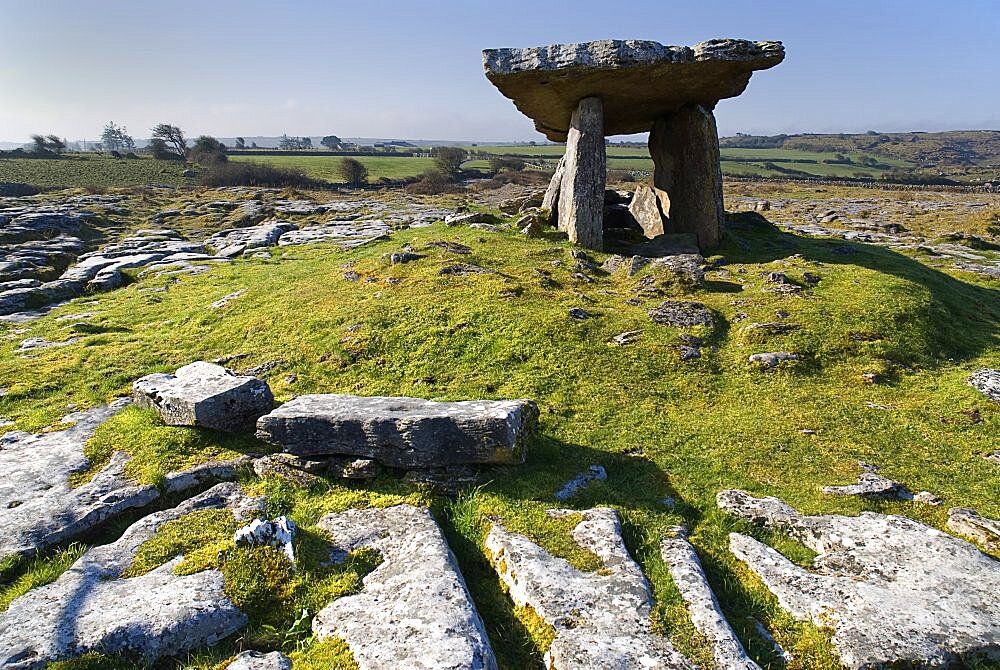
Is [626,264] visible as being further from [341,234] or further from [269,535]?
[341,234]

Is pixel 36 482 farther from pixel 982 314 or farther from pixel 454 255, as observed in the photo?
pixel 982 314

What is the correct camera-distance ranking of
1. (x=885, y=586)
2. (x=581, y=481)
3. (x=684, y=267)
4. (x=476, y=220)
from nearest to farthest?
(x=885, y=586) → (x=581, y=481) → (x=684, y=267) → (x=476, y=220)

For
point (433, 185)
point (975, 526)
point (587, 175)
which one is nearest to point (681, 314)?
point (587, 175)

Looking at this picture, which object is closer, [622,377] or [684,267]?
[622,377]

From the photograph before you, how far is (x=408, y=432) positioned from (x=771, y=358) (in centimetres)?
871

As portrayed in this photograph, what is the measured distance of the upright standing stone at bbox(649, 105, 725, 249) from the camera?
2198 cm

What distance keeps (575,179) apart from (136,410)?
616 inches

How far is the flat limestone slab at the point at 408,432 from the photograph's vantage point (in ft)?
28.5

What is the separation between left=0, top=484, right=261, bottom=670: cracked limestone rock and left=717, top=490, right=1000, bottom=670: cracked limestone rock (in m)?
6.22

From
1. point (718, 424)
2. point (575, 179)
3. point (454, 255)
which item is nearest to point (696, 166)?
point (575, 179)

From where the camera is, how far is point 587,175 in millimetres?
20906

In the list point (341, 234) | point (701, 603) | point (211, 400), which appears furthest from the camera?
point (341, 234)

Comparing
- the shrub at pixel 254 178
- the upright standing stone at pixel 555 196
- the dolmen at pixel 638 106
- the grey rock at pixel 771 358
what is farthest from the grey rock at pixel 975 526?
the shrub at pixel 254 178

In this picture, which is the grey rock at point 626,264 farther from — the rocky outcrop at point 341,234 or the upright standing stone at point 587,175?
the rocky outcrop at point 341,234
